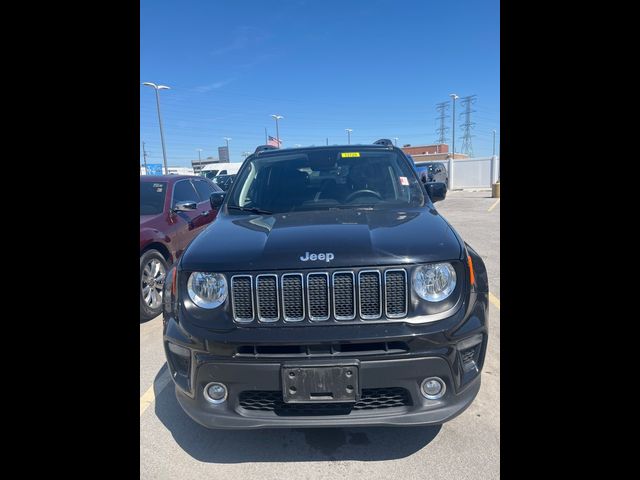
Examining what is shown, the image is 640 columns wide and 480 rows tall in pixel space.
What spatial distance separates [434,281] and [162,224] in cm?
425

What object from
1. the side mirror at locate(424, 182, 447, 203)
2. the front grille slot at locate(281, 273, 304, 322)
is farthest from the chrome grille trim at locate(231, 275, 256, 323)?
the side mirror at locate(424, 182, 447, 203)

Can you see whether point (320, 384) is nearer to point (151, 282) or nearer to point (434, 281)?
point (434, 281)

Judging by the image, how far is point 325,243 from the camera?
2180 mm

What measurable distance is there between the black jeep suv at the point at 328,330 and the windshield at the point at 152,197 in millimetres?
3579

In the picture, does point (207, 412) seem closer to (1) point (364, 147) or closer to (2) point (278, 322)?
(2) point (278, 322)

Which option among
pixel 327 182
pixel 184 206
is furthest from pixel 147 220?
pixel 327 182

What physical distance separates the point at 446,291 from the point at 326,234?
30.2 inches

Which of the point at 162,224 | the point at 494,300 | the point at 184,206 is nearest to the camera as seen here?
the point at 494,300

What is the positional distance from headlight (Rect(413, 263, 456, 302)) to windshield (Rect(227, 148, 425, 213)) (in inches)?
40.8

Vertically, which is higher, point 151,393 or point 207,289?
point 207,289
